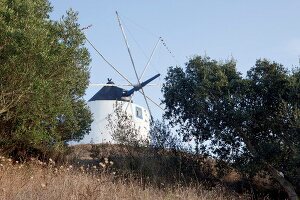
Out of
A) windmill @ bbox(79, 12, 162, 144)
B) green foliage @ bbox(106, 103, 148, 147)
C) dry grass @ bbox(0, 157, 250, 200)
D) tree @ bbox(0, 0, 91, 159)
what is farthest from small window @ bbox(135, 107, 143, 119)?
dry grass @ bbox(0, 157, 250, 200)

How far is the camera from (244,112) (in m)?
14.7

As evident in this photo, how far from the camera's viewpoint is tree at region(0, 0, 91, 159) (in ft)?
35.2

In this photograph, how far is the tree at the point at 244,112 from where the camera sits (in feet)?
47.1

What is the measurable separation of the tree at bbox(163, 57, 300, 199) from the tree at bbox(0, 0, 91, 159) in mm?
4176

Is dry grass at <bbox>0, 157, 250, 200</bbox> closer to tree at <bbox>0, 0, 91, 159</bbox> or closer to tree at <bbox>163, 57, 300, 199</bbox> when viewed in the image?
tree at <bbox>0, 0, 91, 159</bbox>

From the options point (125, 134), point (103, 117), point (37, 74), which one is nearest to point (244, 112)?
point (125, 134)

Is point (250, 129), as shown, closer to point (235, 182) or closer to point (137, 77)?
point (235, 182)

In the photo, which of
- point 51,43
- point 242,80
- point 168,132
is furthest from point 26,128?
point 242,80

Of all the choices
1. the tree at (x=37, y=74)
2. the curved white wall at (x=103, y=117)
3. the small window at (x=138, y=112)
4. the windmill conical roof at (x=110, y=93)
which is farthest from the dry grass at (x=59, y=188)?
the windmill conical roof at (x=110, y=93)

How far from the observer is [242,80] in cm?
1536

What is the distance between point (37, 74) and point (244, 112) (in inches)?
283

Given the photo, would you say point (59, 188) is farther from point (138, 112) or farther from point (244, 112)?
point (138, 112)

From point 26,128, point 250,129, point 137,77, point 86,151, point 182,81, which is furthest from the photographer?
point 137,77

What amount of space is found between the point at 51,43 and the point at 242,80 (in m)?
7.02
